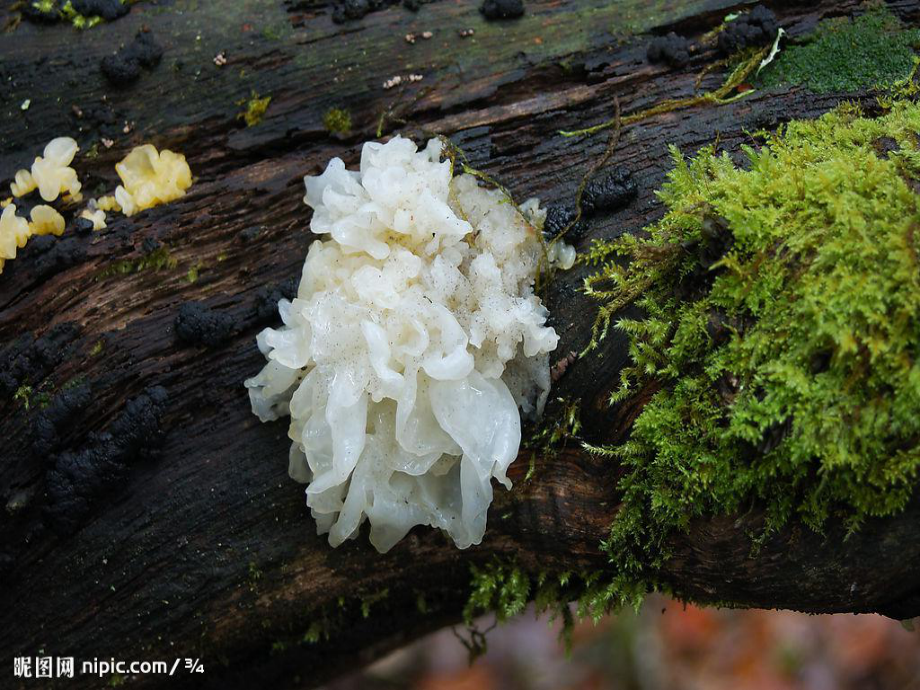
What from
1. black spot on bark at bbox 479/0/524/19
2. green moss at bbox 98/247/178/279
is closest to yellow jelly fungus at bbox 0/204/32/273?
green moss at bbox 98/247/178/279

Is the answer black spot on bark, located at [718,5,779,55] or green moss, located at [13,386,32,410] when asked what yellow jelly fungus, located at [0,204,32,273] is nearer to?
green moss, located at [13,386,32,410]

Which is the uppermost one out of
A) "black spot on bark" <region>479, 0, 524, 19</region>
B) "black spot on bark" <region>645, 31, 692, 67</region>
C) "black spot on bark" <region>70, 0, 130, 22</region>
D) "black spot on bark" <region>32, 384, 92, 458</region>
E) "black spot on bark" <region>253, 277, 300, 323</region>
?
"black spot on bark" <region>70, 0, 130, 22</region>

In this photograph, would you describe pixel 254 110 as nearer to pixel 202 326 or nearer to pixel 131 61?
pixel 131 61

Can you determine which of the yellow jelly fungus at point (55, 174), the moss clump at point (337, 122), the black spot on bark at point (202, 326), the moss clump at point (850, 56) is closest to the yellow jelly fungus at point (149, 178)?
the yellow jelly fungus at point (55, 174)

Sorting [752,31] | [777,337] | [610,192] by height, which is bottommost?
[777,337]

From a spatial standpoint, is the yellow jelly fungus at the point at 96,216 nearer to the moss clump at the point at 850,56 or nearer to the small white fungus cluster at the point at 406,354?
the small white fungus cluster at the point at 406,354

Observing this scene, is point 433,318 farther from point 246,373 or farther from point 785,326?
point 785,326

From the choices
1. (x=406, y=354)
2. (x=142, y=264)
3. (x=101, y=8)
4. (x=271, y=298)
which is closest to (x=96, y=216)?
(x=142, y=264)
